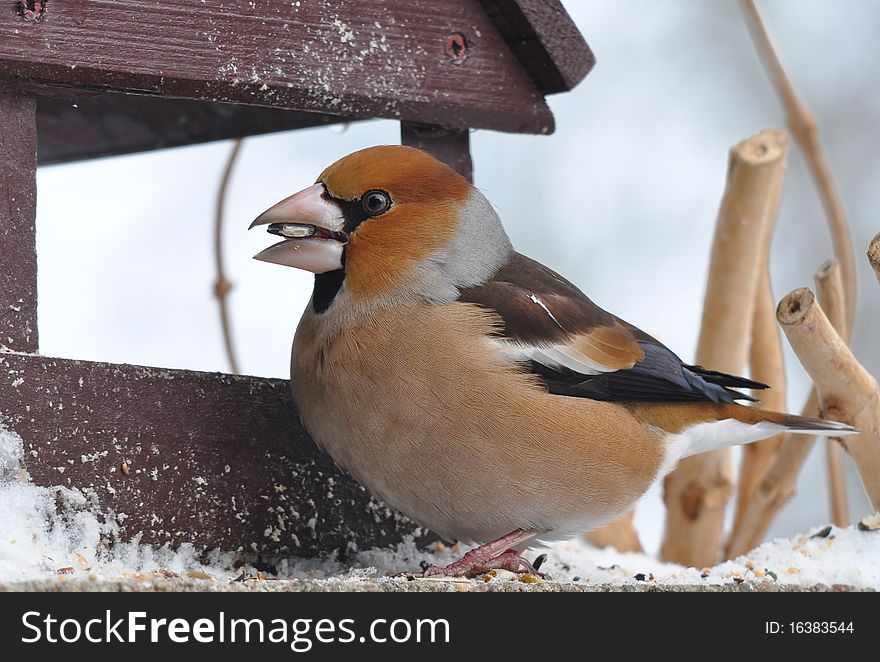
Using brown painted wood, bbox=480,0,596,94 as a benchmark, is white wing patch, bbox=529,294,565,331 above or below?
below

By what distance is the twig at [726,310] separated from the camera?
3.55m

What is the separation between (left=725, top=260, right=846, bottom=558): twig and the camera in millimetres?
3311

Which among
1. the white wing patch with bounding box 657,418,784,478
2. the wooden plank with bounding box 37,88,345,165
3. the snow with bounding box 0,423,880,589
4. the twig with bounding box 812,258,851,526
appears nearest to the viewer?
the snow with bounding box 0,423,880,589

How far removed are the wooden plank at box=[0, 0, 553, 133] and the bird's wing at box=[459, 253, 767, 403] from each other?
41cm

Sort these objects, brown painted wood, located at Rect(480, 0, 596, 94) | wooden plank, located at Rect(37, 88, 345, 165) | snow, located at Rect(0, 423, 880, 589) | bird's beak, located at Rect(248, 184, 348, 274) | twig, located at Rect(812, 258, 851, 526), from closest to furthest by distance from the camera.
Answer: snow, located at Rect(0, 423, 880, 589)
bird's beak, located at Rect(248, 184, 348, 274)
brown painted wood, located at Rect(480, 0, 596, 94)
twig, located at Rect(812, 258, 851, 526)
wooden plank, located at Rect(37, 88, 345, 165)

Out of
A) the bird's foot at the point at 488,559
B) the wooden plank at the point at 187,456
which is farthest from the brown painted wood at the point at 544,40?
the bird's foot at the point at 488,559

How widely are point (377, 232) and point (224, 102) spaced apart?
0.42m

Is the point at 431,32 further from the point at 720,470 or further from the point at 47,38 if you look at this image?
the point at 720,470

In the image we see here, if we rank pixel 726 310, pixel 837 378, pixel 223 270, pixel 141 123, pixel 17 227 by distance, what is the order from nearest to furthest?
1. pixel 17 227
2. pixel 837 378
3. pixel 141 123
4. pixel 726 310
5. pixel 223 270

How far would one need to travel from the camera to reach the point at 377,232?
2721 mm

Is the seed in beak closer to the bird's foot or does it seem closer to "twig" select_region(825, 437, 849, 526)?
the bird's foot

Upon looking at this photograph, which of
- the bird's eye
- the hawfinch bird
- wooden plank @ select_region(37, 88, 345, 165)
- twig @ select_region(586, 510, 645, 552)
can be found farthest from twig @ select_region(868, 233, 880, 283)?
twig @ select_region(586, 510, 645, 552)

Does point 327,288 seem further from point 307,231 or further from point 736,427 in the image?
point 736,427

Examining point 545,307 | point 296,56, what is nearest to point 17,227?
point 296,56
